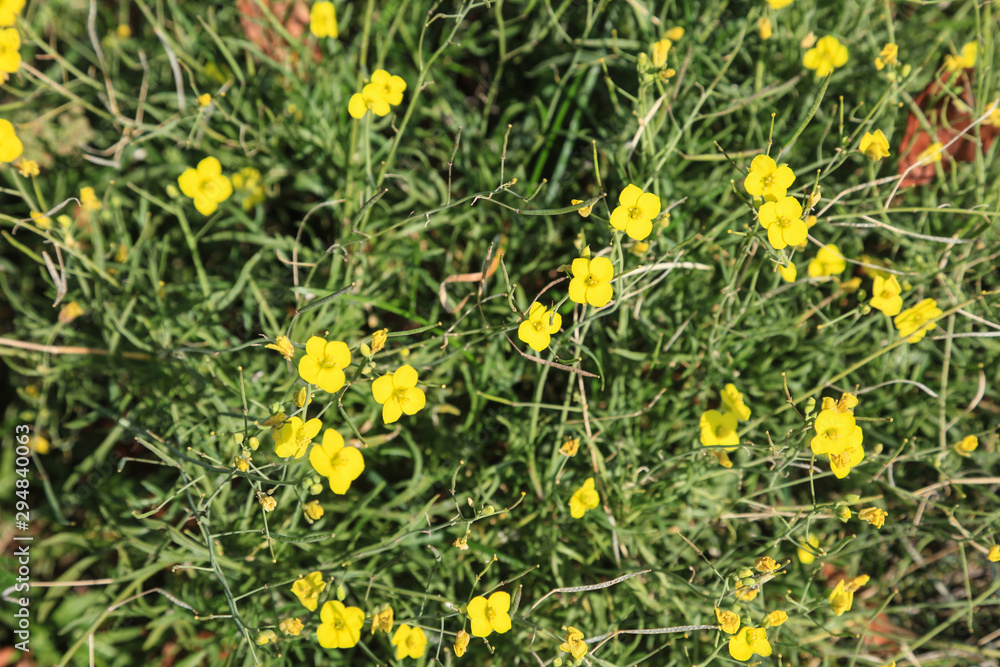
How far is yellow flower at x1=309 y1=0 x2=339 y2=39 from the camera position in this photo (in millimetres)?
2148

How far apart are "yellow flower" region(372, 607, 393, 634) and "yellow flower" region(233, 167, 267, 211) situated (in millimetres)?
1548

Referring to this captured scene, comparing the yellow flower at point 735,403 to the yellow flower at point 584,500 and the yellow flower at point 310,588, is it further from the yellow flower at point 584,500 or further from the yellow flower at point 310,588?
the yellow flower at point 310,588

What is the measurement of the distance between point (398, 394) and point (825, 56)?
1775 millimetres

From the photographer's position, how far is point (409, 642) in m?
1.71

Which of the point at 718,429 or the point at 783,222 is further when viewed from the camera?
the point at 718,429

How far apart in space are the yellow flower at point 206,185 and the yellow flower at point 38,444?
1070mm

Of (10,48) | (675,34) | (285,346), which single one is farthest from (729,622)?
(10,48)

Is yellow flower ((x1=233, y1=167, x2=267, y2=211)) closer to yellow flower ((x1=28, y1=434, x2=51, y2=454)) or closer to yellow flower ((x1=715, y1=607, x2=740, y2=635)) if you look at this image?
yellow flower ((x1=28, y1=434, x2=51, y2=454))

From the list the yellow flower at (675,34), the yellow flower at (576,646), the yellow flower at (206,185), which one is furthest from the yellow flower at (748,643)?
the yellow flower at (206,185)

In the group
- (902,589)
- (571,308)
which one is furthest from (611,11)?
(902,589)

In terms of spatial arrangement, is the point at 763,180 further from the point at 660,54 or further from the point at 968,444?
the point at 968,444

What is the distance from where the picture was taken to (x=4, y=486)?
2.39m

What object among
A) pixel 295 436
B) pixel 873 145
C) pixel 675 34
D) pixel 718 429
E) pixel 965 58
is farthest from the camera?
pixel 965 58

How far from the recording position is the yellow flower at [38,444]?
88.3 inches
